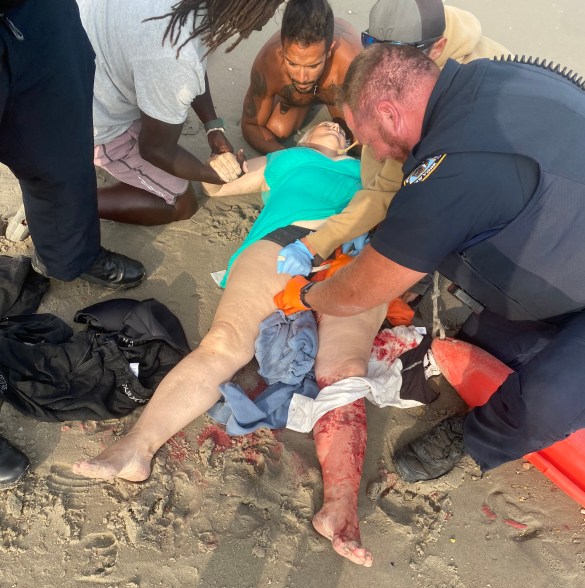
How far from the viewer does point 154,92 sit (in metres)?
2.29

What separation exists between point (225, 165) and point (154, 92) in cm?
60

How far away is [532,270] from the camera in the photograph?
70.9 inches

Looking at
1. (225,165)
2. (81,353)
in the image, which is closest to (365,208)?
(225,165)

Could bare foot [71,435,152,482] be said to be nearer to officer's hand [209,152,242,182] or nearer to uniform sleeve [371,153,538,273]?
uniform sleeve [371,153,538,273]

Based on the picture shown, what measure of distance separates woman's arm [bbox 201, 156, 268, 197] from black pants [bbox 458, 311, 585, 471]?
65.4 inches

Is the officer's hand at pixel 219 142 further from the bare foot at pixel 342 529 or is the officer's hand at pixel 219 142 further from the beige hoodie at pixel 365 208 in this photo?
the bare foot at pixel 342 529

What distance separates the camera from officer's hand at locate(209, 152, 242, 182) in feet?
9.20

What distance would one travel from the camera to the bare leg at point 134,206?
2906 millimetres

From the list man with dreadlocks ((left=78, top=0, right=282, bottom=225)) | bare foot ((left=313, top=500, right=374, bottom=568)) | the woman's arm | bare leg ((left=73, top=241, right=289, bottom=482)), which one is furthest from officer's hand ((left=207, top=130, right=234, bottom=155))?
bare foot ((left=313, top=500, right=374, bottom=568))

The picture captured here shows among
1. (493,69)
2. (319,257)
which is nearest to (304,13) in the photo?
(319,257)

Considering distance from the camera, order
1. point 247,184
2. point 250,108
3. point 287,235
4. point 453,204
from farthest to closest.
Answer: point 250,108 → point 247,184 → point 287,235 → point 453,204

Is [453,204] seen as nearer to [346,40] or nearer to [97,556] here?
[97,556]

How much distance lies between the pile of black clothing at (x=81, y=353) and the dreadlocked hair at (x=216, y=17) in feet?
3.84

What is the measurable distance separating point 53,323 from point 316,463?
4.28 ft
